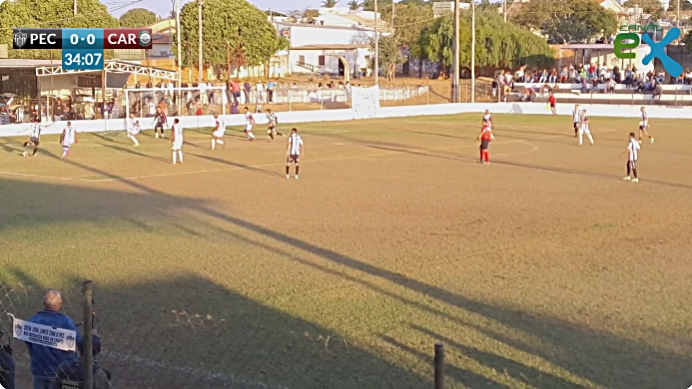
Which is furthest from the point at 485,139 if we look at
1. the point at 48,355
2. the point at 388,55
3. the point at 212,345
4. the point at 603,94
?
the point at 388,55

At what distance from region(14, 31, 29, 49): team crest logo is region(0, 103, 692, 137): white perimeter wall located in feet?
25.2

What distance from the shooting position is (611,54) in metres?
79.4

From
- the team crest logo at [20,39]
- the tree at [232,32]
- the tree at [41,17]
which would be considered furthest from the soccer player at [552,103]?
the team crest logo at [20,39]

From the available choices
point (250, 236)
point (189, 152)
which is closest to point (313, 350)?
point (250, 236)

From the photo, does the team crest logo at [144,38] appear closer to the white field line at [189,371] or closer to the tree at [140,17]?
the white field line at [189,371]

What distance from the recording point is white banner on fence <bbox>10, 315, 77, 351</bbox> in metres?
6.55

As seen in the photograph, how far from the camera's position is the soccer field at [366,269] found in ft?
33.2

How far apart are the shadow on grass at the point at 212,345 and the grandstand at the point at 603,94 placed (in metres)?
53.7

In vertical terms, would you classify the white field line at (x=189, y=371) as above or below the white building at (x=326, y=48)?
below

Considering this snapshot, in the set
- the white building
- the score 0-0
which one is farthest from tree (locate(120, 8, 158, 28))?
the score 0-0

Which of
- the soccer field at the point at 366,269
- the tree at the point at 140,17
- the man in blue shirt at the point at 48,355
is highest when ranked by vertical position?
the tree at the point at 140,17

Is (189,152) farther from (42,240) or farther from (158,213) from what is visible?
(42,240)

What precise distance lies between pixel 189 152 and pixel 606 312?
84.9 ft

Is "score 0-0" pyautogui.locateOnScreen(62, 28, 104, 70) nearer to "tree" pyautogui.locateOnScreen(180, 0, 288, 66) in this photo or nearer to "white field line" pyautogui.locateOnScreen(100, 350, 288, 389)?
"tree" pyautogui.locateOnScreen(180, 0, 288, 66)
